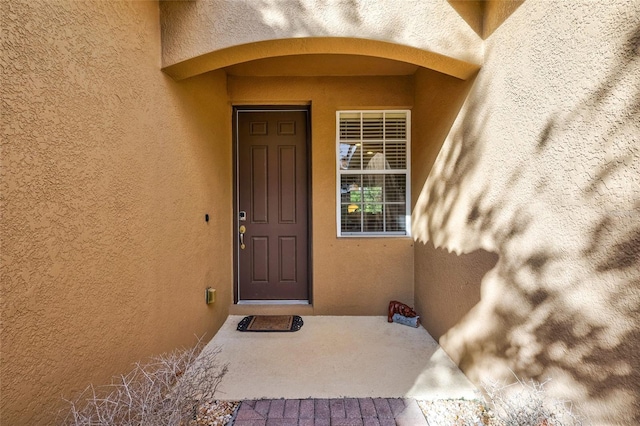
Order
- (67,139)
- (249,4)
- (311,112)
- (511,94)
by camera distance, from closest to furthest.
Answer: (67,139) < (511,94) < (249,4) < (311,112)

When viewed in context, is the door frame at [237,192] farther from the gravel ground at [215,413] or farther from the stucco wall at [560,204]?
the stucco wall at [560,204]

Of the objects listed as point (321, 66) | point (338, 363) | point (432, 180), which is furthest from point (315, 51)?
point (338, 363)

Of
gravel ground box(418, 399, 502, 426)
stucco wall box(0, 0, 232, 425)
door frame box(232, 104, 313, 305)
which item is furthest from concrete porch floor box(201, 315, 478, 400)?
stucco wall box(0, 0, 232, 425)

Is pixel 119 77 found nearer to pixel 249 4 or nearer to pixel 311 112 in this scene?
pixel 249 4

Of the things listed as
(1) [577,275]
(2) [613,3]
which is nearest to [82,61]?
(2) [613,3]

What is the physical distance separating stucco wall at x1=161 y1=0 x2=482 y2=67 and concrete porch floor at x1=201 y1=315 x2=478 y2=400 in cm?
251

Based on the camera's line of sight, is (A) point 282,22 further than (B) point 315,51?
No

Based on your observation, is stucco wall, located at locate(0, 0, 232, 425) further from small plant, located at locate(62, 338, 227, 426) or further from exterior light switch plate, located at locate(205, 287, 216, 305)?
exterior light switch plate, located at locate(205, 287, 216, 305)

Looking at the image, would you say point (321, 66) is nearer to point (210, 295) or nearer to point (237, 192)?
point (237, 192)

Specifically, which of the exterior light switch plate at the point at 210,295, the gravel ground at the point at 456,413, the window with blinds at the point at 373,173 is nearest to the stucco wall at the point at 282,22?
the window with blinds at the point at 373,173

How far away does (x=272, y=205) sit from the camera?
150 inches

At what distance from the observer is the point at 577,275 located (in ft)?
4.57

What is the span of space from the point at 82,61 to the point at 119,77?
270mm

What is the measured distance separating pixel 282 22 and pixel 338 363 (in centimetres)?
285
